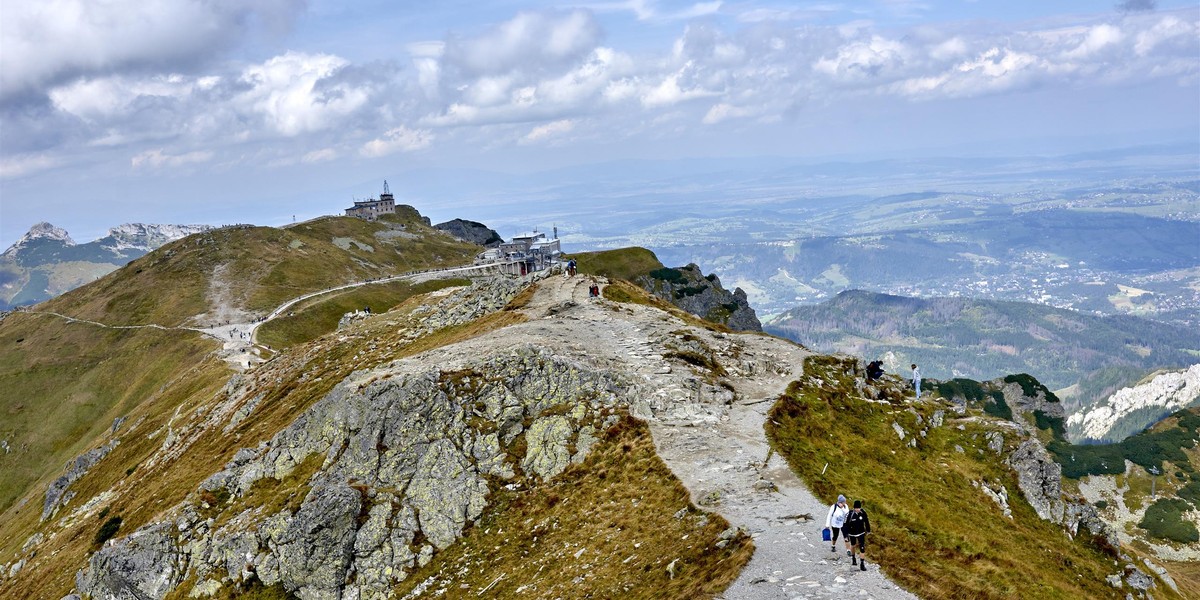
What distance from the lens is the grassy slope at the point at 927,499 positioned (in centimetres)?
2472

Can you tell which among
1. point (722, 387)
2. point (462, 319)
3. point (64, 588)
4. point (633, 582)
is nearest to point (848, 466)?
point (722, 387)

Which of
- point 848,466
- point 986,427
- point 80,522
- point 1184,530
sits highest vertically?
point 848,466

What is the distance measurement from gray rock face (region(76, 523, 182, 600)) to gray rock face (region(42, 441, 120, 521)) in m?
49.0

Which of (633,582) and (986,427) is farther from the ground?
(633,582)

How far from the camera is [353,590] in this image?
35531 millimetres

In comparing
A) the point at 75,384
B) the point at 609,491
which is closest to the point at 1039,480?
the point at 609,491

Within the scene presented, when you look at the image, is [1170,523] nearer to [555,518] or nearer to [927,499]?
[927,499]

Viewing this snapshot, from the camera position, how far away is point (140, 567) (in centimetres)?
4231

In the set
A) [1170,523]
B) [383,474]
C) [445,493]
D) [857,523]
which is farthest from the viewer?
[1170,523]

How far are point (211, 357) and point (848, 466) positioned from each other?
373 feet

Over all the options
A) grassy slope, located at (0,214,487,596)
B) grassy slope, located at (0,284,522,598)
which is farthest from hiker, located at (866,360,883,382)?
grassy slope, located at (0,214,487,596)

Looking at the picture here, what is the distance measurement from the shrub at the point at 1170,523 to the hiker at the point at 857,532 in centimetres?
18817

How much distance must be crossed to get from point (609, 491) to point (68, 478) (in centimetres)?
9248

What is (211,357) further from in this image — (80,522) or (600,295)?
(600,295)
